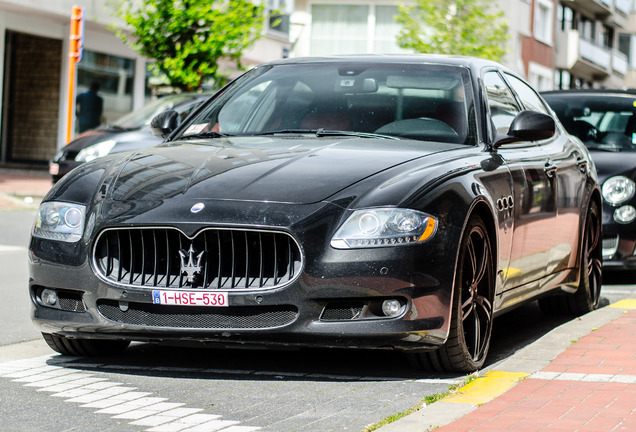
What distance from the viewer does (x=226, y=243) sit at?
5.18 m

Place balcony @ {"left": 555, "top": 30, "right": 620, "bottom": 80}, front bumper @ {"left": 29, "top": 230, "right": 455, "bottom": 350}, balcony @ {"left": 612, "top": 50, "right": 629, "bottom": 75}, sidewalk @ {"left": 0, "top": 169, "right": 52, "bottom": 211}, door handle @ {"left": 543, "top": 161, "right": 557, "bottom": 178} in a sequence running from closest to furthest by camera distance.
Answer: front bumper @ {"left": 29, "top": 230, "right": 455, "bottom": 350}, door handle @ {"left": 543, "top": 161, "right": 557, "bottom": 178}, sidewalk @ {"left": 0, "top": 169, "right": 52, "bottom": 211}, balcony @ {"left": 555, "top": 30, "right": 620, "bottom": 80}, balcony @ {"left": 612, "top": 50, "right": 629, "bottom": 75}

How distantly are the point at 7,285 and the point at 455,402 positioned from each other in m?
5.41

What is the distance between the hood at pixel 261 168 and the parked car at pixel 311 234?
1 centimetres

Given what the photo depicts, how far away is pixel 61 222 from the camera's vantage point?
5.52m

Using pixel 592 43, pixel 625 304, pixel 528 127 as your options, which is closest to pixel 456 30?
pixel 592 43

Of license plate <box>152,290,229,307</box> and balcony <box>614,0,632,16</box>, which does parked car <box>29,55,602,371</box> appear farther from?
balcony <box>614,0,632,16</box>

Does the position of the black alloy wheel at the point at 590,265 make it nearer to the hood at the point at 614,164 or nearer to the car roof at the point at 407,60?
the car roof at the point at 407,60

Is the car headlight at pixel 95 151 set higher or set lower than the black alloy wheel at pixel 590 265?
higher

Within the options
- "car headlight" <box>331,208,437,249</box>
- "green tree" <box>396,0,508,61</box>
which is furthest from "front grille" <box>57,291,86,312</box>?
"green tree" <box>396,0,508,61</box>

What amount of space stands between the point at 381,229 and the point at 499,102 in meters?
2.04

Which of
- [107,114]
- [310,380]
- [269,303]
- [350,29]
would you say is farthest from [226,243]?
[350,29]

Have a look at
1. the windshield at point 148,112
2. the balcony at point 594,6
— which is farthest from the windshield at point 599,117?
the balcony at point 594,6

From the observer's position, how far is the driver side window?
6.67 m

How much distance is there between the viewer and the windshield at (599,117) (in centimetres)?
1098
